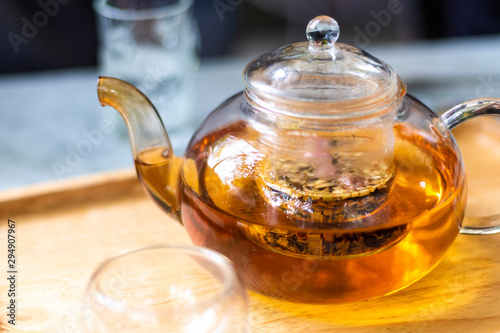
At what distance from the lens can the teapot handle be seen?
25.7 inches

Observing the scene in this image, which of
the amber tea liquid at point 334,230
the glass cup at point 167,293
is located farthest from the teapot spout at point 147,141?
the glass cup at point 167,293

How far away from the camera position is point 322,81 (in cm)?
61

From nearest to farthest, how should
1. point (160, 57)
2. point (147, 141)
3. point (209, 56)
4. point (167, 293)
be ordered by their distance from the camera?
point (167, 293)
point (147, 141)
point (160, 57)
point (209, 56)

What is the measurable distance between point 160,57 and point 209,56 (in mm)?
781

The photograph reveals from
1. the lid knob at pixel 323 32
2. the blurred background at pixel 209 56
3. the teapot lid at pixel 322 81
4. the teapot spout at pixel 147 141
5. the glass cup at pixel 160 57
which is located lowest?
the blurred background at pixel 209 56

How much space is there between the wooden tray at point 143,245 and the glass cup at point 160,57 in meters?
0.33

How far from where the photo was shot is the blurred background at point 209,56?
1234 millimetres

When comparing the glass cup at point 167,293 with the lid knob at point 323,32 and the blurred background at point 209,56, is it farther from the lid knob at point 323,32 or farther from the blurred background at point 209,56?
the blurred background at point 209,56

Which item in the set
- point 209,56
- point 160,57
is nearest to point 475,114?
point 160,57

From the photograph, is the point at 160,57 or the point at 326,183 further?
the point at 160,57

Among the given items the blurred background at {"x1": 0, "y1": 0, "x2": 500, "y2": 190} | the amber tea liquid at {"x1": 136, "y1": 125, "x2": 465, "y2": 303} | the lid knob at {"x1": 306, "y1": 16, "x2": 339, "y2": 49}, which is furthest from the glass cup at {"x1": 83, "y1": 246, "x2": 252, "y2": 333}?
the blurred background at {"x1": 0, "y1": 0, "x2": 500, "y2": 190}

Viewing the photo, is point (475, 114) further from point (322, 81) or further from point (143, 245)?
point (143, 245)

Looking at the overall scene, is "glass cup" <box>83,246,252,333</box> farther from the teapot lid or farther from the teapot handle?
the teapot handle

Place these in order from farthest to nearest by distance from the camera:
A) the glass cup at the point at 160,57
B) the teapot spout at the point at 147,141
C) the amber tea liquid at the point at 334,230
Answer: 1. the glass cup at the point at 160,57
2. the teapot spout at the point at 147,141
3. the amber tea liquid at the point at 334,230
